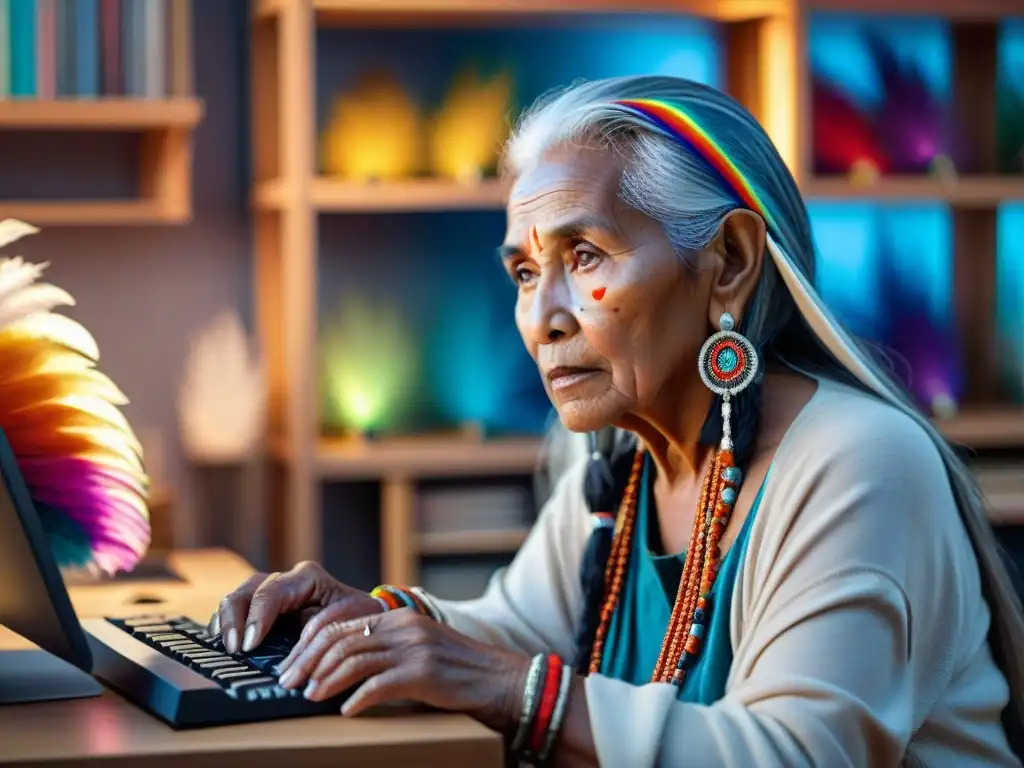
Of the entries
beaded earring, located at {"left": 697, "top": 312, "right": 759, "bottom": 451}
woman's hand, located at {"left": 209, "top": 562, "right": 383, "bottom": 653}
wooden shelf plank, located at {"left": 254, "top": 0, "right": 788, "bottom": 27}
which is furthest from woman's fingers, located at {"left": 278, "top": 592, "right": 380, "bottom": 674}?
wooden shelf plank, located at {"left": 254, "top": 0, "right": 788, "bottom": 27}

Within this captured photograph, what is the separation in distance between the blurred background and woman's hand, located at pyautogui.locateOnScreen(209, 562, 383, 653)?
5.90 ft

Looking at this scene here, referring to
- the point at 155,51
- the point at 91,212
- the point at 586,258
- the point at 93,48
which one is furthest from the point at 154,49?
the point at 586,258

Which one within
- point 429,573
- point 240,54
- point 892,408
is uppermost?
point 240,54

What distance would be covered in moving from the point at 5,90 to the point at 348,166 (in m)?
0.83

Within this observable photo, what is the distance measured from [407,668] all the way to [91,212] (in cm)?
224

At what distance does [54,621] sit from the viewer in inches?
51.1

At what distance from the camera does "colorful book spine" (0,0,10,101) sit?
309cm

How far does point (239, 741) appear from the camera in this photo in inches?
45.5

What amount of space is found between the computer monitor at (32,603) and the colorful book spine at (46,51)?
197 centimetres

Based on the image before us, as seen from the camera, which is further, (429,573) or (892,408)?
(429,573)

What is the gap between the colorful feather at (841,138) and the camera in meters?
3.79

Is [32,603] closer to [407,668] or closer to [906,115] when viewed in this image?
[407,668]

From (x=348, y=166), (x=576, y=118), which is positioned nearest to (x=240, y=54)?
(x=348, y=166)

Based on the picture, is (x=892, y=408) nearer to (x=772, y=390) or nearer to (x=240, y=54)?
(x=772, y=390)
